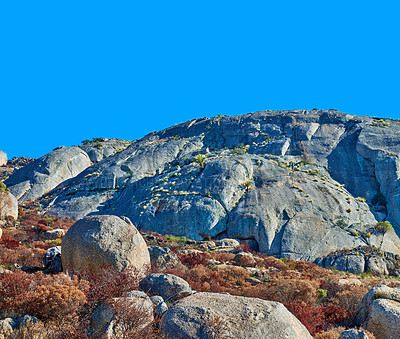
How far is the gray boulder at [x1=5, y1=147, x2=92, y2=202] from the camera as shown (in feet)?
193

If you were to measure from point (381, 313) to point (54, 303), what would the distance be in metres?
8.73

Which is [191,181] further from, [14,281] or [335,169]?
[14,281]

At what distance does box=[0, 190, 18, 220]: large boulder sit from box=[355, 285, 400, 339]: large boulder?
2903cm

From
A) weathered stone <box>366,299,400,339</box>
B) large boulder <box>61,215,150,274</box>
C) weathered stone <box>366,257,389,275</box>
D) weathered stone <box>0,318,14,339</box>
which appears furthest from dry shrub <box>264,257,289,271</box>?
weathered stone <box>0,318,14,339</box>

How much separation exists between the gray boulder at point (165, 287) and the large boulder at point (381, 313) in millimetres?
5313

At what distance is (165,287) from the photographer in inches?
410

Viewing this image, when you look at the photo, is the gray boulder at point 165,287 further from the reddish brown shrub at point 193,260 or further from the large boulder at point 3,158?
the large boulder at point 3,158

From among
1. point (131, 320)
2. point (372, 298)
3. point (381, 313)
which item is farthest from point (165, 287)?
point (372, 298)

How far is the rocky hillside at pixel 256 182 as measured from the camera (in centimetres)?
3816

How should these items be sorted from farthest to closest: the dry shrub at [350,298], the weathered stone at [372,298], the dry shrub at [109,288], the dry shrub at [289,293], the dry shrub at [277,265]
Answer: the dry shrub at [277,265] < the dry shrub at [350,298] < the dry shrub at [289,293] < the weathered stone at [372,298] < the dry shrub at [109,288]

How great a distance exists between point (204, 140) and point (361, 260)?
41378mm

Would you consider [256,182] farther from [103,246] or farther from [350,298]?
[103,246]

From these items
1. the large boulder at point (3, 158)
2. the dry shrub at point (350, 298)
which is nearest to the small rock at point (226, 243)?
the dry shrub at point (350, 298)

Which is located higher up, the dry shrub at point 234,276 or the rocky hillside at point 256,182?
the rocky hillside at point 256,182
